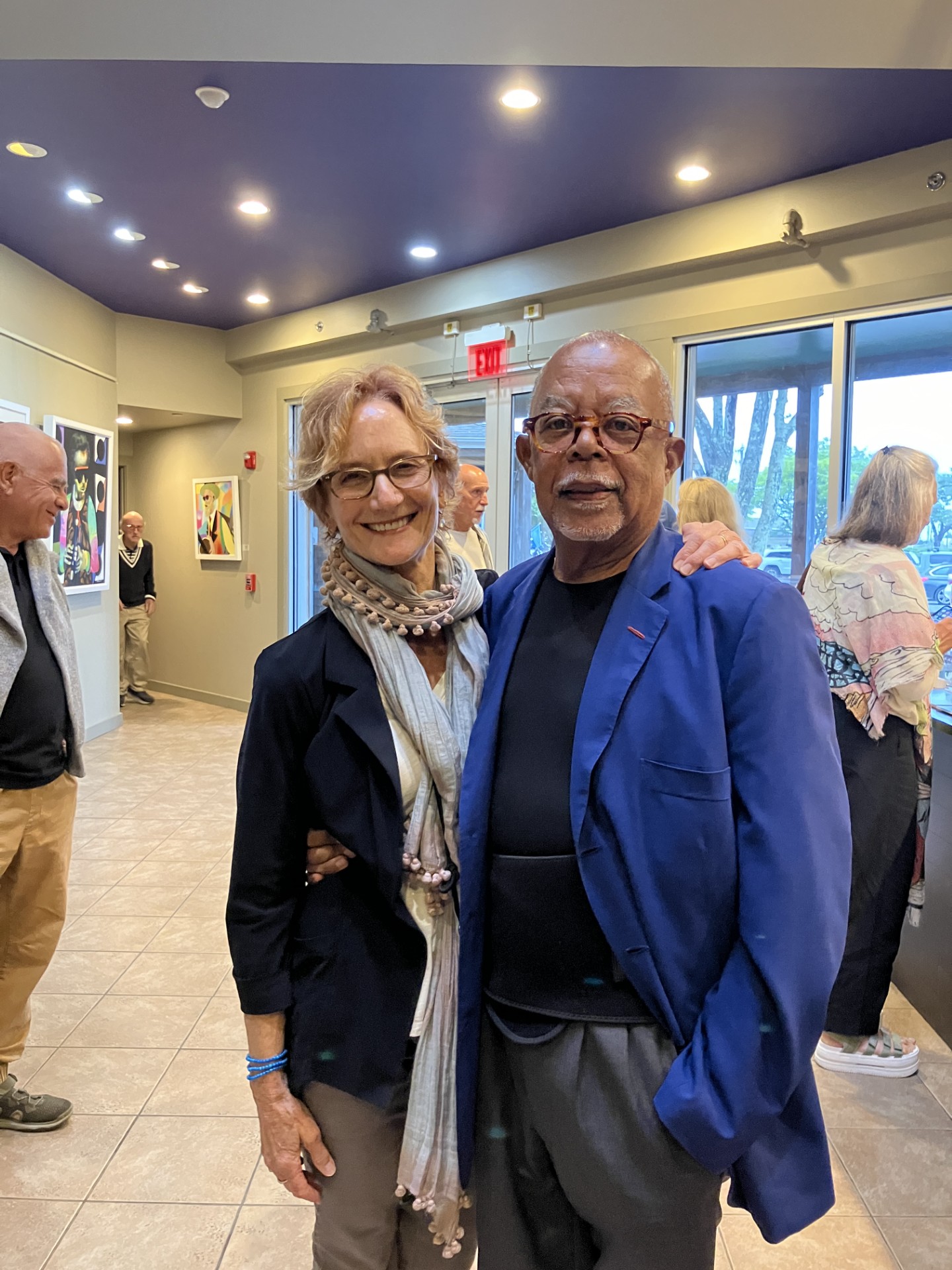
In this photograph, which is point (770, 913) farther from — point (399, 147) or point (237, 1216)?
point (399, 147)

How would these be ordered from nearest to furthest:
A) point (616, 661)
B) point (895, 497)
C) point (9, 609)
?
point (616, 661)
point (9, 609)
point (895, 497)

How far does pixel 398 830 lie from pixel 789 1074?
55cm

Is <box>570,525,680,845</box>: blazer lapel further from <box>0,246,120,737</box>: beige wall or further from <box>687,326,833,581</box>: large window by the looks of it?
<box>0,246,120,737</box>: beige wall

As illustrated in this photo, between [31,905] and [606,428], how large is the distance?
88.0 inches

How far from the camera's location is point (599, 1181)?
3.62 ft

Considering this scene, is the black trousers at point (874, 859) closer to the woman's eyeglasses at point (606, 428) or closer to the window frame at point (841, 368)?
the woman's eyeglasses at point (606, 428)

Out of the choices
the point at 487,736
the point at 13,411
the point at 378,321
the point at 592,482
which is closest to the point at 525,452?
the point at 592,482

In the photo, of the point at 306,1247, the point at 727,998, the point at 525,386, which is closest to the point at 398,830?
the point at 727,998

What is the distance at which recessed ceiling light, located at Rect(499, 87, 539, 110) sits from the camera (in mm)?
3945

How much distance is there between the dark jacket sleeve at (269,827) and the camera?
1246mm

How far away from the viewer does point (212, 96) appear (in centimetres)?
404

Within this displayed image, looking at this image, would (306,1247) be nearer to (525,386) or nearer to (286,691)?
(286,691)

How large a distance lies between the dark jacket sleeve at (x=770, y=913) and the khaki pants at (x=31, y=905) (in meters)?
2.03

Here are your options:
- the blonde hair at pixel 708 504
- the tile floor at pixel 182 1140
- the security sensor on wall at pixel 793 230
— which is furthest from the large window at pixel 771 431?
the tile floor at pixel 182 1140
